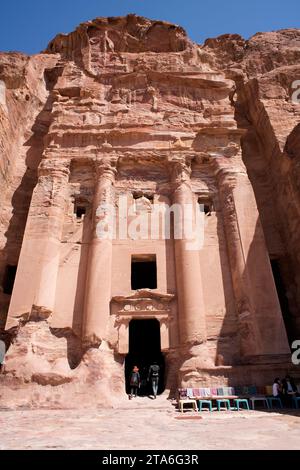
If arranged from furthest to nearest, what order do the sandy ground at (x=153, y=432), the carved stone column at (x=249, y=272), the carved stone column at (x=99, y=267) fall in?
1. the carved stone column at (x=99, y=267)
2. the carved stone column at (x=249, y=272)
3. the sandy ground at (x=153, y=432)

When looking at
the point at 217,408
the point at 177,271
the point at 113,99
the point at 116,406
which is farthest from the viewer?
the point at 113,99

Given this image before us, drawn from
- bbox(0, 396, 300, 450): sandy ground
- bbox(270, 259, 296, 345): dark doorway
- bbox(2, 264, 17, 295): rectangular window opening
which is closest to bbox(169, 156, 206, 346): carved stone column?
bbox(0, 396, 300, 450): sandy ground

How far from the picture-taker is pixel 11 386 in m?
10.4

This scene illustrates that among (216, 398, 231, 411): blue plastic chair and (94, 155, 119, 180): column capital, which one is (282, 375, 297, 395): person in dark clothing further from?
(94, 155, 119, 180): column capital

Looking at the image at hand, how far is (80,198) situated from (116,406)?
939 cm

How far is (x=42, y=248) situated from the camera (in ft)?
44.3

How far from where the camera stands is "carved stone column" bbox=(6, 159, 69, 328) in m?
12.2

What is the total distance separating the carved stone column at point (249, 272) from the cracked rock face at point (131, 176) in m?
0.08

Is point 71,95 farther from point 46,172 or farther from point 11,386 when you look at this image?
point 11,386

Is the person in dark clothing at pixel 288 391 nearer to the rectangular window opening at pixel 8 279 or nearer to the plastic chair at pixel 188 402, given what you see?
the plastic chair at pixel 188 402

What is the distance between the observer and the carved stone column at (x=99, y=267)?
1198cm

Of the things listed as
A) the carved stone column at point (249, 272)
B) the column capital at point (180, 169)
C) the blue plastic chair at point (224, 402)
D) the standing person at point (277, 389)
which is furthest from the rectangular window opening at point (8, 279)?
the standing person at point (277, 389)
